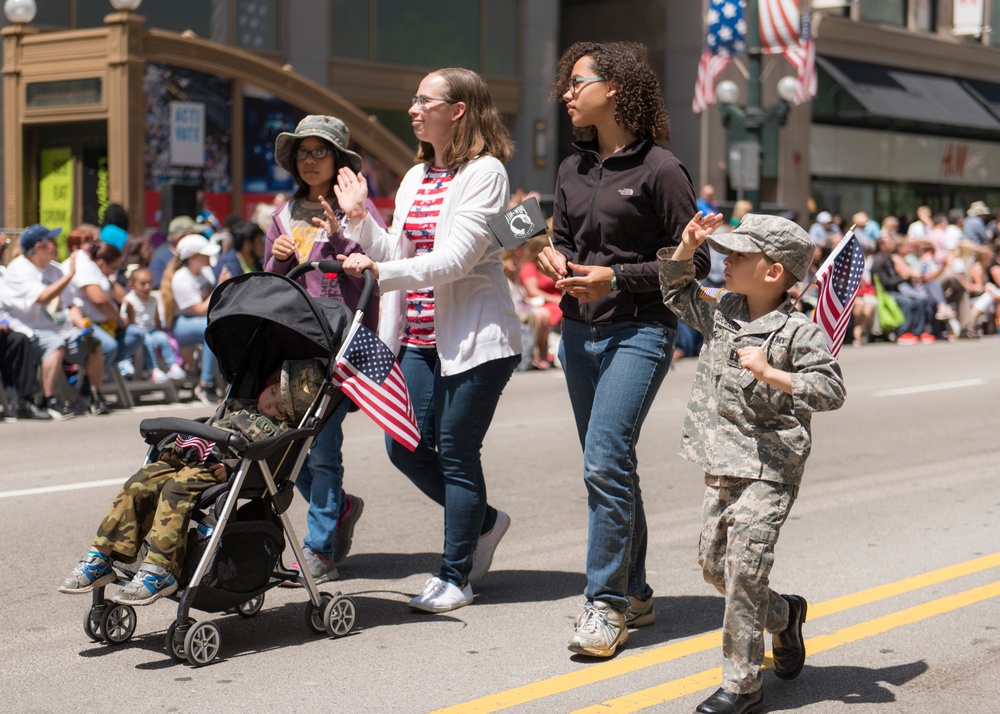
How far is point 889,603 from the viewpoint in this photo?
5.87 meters

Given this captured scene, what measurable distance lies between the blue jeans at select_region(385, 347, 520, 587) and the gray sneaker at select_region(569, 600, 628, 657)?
28.8 inches

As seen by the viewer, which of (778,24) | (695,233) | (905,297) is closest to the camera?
(695,233)

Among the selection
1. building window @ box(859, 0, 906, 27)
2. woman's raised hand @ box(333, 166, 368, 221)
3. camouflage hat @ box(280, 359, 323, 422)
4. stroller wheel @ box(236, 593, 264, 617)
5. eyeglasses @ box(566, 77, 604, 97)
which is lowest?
stroller wheel @ box(236, 593, 264, 617)

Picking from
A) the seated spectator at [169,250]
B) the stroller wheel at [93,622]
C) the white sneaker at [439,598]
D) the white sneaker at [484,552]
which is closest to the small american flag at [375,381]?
the white sneaker at [439,598]

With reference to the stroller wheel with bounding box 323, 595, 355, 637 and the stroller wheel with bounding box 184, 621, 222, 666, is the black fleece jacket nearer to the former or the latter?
the stroller wheel with bounding box 323, 595, 355, 637

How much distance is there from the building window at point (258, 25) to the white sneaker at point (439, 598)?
1821cm

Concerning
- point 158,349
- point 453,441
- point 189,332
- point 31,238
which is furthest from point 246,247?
point 453,441

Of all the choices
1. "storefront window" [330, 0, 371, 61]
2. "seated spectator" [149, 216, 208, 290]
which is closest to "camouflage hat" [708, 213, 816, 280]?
"seated spectator" [149, 216, 208, 290]

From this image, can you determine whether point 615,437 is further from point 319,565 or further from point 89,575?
point 89,575

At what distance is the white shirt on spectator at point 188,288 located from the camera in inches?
530

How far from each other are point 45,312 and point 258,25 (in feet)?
38.2

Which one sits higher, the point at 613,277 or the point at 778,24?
the point at 778,24

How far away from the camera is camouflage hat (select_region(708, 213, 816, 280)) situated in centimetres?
434

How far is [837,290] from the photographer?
471 centimetres
